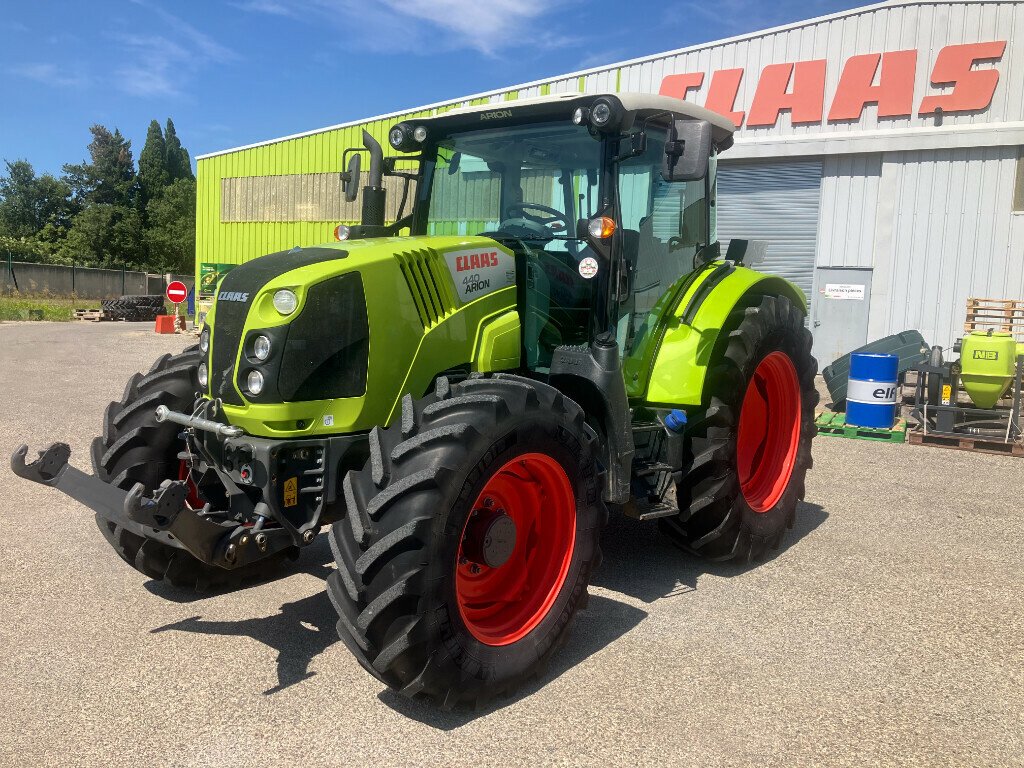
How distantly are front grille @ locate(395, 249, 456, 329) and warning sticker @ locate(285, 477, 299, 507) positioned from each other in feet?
2.81

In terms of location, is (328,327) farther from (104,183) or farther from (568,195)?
(104,183)

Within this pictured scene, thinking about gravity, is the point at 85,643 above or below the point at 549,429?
below

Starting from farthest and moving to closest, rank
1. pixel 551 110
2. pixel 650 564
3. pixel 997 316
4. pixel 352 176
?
1. pixel 997 316
2. pixel 650 564
3. pixel 352 176
4. pixel 551 110

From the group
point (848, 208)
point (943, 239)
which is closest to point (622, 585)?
point (943, 239)

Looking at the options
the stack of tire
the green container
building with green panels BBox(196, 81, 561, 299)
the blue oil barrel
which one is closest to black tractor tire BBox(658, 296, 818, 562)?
the blue oil barrel

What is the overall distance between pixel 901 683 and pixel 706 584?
4.28ft

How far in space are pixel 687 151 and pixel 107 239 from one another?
2296 inches

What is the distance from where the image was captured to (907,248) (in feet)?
44.5

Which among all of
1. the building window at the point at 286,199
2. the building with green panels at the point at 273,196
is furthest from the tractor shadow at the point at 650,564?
the building window at the point at 286,199

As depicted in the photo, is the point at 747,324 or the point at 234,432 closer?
the point at 234,432

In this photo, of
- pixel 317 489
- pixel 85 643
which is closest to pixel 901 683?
pixel 317 489

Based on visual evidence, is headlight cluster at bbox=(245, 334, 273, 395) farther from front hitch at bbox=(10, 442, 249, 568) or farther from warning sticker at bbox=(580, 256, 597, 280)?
warning sticker at bbox=(580, 256, 597, 280)

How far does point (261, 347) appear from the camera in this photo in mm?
3428

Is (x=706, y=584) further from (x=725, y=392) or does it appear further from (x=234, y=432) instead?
(x=234, y=432)
